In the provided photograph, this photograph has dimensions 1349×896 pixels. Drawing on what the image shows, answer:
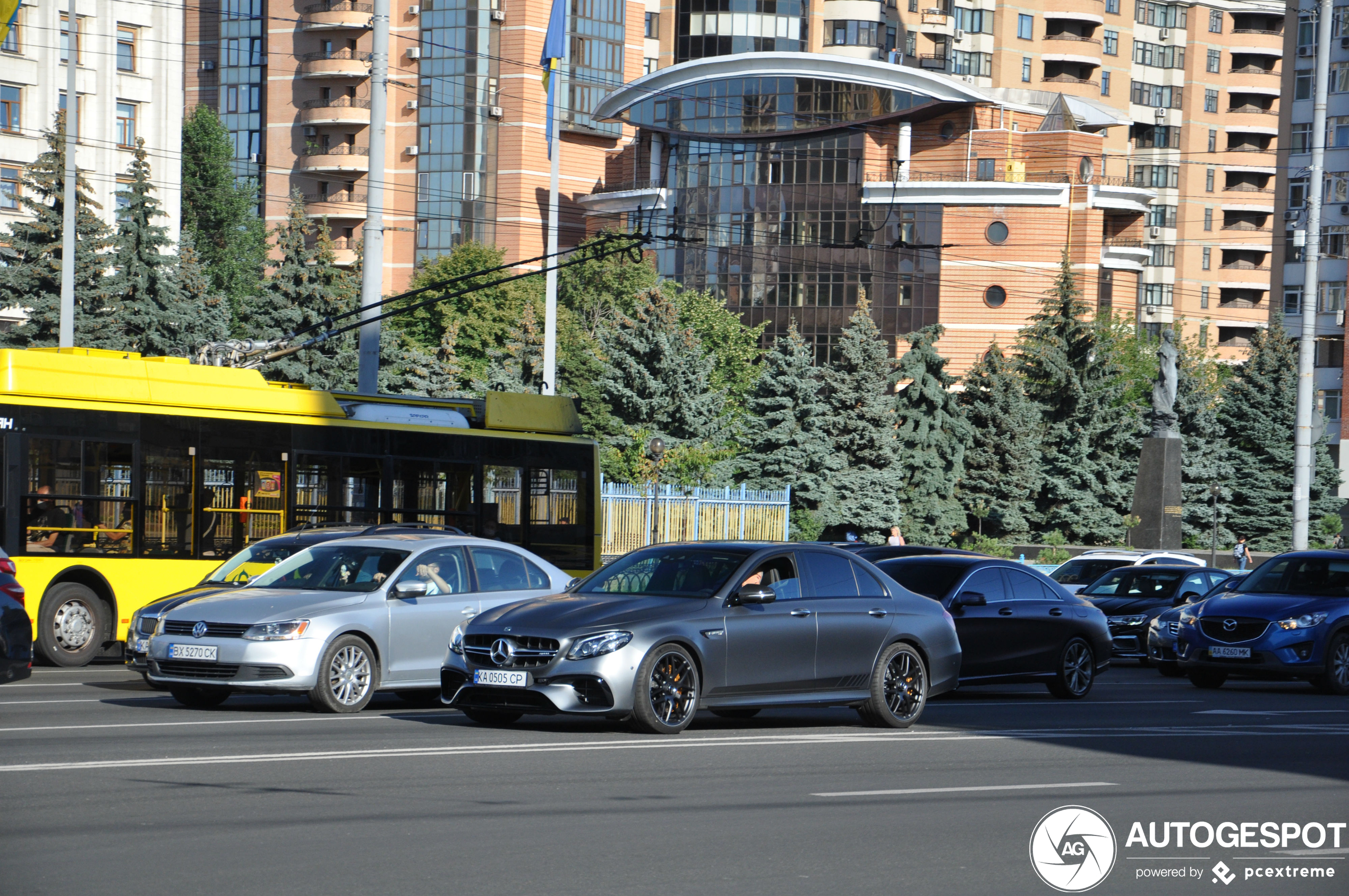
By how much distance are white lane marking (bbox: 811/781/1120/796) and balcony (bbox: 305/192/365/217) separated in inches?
3696

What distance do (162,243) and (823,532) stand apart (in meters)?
22.6

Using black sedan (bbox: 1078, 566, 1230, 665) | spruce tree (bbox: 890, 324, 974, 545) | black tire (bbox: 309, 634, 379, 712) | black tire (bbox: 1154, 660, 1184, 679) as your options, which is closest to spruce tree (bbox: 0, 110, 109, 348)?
spruce tree (bbox: 890, 324, 974, 545)

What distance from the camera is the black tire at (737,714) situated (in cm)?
1472

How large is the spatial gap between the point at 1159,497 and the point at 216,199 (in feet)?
237

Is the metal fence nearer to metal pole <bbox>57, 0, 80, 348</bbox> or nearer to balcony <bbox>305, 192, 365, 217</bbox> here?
metal pole <bbox>57, 0, 80, 348</bbox>

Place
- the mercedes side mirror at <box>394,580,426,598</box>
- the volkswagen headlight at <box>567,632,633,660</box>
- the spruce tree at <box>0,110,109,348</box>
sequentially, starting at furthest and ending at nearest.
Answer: the spruce tree at <box>0,110,109,348</box> → the mercedes side mirror at <box>394,580,426,598</box> → the volkswagen headlight at <box>567,632,633,660</box>

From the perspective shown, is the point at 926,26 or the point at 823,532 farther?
the point at 926,26

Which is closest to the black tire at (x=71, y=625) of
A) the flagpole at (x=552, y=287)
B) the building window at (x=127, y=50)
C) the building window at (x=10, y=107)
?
the flagpole at (x=552, y=287)

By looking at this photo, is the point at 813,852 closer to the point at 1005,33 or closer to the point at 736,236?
the point at 736,236

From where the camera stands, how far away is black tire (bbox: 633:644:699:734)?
40.1 ft

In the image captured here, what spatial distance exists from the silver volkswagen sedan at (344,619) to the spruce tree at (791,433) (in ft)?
132

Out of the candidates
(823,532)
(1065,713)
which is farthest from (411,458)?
(823,532)

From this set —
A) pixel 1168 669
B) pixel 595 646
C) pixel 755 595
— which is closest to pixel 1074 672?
pixel 1168 669

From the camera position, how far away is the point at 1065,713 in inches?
642
